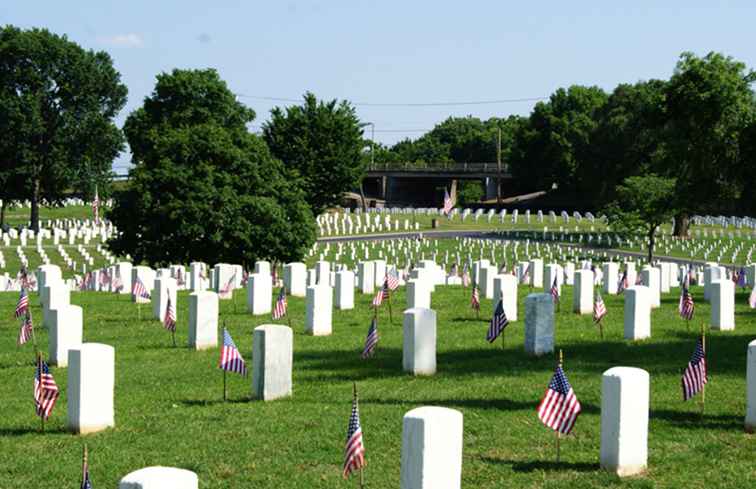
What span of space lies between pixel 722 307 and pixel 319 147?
51.4 meters

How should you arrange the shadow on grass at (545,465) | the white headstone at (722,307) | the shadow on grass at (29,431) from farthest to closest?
the white headstone at (722,307)
the shadow on grass at (29,431)
the shadow on grass at (545,465)

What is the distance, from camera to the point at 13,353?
1617 cm

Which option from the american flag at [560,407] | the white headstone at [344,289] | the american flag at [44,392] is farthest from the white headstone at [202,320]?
the american flag at [560,407]

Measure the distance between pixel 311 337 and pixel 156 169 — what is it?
2075cm

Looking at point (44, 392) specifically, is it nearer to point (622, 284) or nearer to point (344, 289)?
point (344, 289)

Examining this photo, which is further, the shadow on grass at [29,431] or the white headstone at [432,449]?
the shadow on grass at [29,431]

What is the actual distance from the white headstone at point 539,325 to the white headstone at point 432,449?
732 cm

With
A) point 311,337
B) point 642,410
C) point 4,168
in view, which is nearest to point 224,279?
point 311,337

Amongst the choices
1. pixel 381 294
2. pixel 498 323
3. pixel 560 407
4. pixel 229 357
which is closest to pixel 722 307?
pixel 498 323

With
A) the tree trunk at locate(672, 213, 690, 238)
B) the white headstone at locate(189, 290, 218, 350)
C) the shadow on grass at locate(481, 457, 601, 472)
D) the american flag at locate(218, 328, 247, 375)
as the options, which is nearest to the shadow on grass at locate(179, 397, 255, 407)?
the american flag at locate(218, 328, 247, 375)

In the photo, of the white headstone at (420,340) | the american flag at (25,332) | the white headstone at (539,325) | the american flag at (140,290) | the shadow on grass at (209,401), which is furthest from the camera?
the american flag at (140,290)

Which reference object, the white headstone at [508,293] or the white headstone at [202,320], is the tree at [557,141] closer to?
the white headstone at [508,293]

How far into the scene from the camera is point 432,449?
7.58 metres

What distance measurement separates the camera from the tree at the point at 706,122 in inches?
1788
